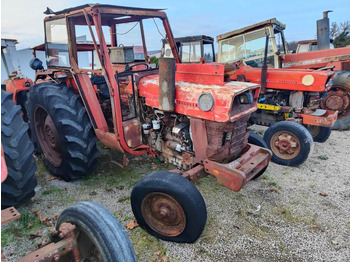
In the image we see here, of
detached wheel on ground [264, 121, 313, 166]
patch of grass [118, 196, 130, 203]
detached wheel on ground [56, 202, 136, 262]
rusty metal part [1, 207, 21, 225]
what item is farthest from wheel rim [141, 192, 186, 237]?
detached wheel on ground [264, 121, 313, 166]

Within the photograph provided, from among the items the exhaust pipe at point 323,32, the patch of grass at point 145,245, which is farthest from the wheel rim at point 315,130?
the patch of grass at point 145,245

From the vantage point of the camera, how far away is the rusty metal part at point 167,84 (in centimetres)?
270

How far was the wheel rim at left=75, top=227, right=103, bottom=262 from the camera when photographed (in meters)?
1.74

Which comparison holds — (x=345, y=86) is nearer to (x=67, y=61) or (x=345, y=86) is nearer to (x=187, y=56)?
(x=187, y=56)

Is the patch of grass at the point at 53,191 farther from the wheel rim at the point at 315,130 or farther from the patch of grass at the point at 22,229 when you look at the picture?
the wheel rim at the point at 315,130

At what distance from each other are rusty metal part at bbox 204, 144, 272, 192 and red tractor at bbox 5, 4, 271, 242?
0.03 ft

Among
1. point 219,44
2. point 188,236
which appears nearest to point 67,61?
point 188,236

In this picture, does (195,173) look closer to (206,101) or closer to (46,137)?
(206,101)

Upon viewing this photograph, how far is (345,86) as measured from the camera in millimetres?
5984

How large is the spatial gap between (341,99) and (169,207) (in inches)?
219

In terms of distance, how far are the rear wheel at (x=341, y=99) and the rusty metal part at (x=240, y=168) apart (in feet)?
13.6

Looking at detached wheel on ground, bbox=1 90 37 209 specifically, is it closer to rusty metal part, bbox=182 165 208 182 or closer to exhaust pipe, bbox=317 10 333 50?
rusty metal part, bbox=182 165 208 182

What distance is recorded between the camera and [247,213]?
309 cm

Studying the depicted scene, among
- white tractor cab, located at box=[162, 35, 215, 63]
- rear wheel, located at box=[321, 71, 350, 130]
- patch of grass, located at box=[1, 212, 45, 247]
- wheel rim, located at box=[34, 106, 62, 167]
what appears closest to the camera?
patch of grass, located at box=[1, 212, 45, 247]
